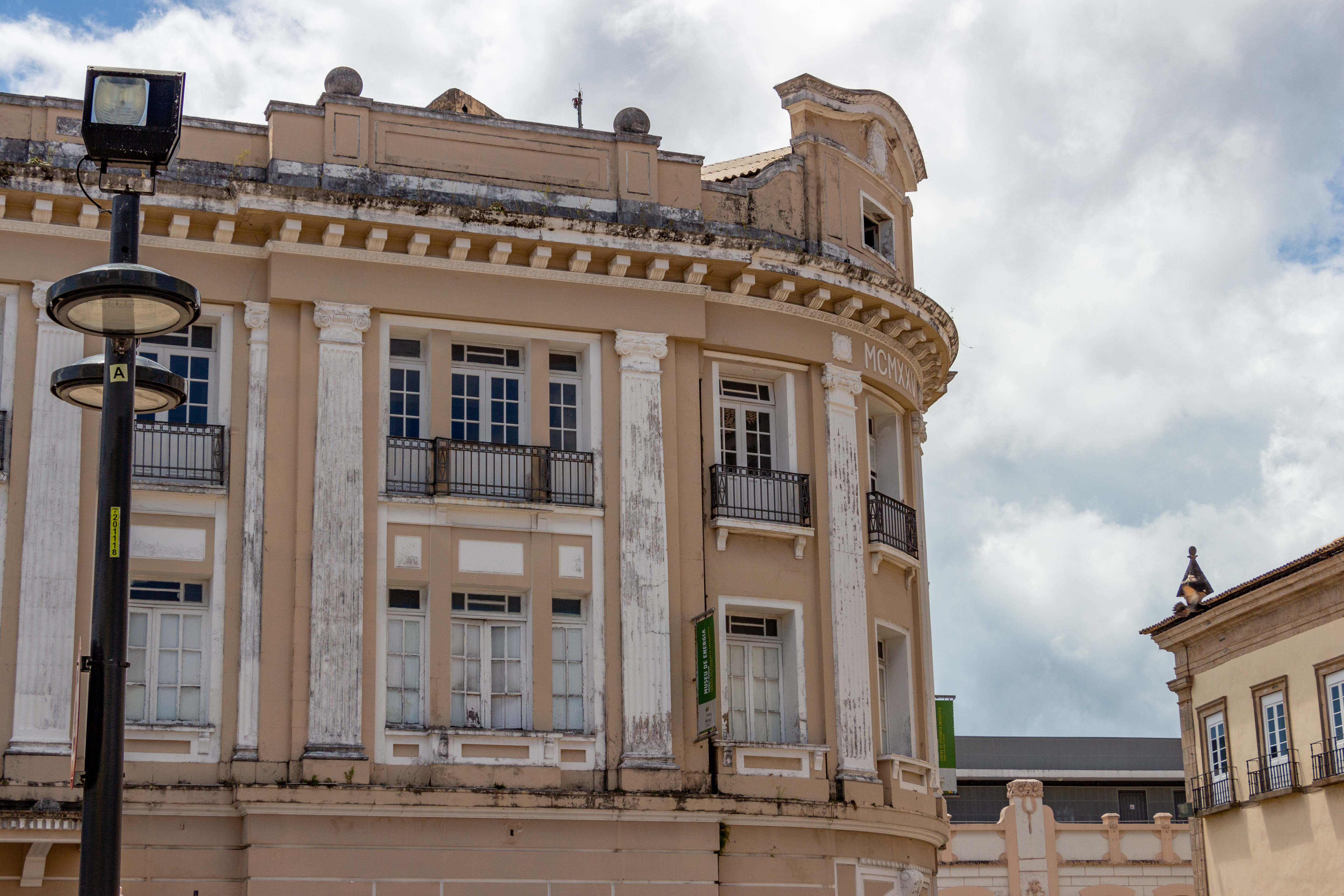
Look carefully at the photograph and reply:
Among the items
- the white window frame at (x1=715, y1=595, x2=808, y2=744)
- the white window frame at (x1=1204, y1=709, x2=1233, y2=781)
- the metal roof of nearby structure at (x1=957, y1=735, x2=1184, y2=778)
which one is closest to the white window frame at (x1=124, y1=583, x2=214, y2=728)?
the white window frame at (x1=715, y1=595, x2=808, y2=744)

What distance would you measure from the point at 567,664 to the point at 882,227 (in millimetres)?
8512

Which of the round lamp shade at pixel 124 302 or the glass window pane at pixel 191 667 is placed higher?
the round lamp shade at pixel 124 302

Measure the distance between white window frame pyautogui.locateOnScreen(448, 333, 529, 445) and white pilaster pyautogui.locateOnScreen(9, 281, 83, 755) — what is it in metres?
4.42

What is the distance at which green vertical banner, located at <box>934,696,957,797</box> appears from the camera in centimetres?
2509

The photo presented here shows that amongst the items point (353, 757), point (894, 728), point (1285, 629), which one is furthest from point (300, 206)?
point (1285, 629)

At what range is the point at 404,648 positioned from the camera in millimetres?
21016

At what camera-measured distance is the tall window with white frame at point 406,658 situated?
818 inches

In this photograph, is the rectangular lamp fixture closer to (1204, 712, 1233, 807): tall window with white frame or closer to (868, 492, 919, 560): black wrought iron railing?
(868, 492, 919, 560): black wrought iron railing

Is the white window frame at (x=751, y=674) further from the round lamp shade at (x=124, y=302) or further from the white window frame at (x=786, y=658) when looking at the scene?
the round lamp shade at (x=124, y=302)

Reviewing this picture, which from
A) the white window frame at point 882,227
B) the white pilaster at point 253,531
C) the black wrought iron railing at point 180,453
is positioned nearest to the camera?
the white pilaster at point 253,531

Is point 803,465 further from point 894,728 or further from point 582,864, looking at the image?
point 582,864

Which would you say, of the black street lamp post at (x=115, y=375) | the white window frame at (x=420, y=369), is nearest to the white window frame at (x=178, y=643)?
the white window frame at (x=420, y=369)

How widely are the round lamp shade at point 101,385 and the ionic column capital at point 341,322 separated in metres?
10.6


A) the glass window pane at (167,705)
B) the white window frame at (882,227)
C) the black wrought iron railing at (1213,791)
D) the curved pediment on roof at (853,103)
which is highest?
the curved pediment on roof at (853,103)
